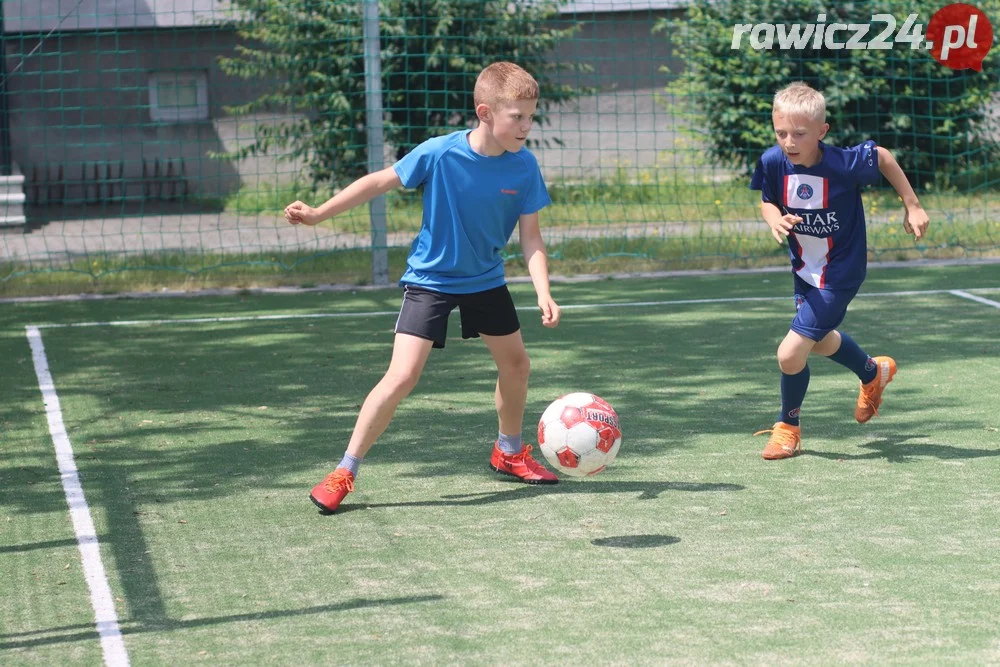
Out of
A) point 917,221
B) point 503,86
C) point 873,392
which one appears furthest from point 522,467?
point 917,221

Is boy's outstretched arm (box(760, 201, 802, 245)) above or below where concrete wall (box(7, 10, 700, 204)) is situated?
below

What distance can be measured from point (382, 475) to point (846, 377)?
3.03m

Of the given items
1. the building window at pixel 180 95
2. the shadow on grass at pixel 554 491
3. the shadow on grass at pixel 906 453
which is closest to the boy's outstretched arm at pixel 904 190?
the shadow on grass at pixel 906 453

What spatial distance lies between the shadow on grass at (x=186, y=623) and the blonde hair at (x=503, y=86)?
6.20 feet

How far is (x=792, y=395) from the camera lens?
20.1 ft

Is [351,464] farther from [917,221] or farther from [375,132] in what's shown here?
[375,132]

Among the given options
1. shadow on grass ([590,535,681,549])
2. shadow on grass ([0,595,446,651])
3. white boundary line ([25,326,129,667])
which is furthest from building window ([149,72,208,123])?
shadow on grass ([0,595,446,651])

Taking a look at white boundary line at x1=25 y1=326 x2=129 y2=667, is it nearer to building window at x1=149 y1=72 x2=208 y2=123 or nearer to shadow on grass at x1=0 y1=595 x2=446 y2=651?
shadow on grass at x1=0 y1=595 x2=446 y2=651

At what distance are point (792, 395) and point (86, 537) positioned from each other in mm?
2938

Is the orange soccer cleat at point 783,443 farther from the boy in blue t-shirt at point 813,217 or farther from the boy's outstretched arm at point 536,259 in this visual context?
the boy's outstretched arm at point 536,259

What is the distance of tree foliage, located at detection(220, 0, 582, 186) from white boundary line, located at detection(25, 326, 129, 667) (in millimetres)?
6976

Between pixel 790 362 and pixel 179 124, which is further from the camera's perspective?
pixel 179 124

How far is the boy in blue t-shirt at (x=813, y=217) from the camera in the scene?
582 cm

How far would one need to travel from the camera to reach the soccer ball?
5316 mm
